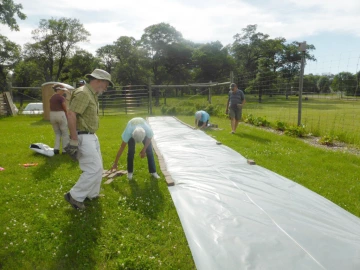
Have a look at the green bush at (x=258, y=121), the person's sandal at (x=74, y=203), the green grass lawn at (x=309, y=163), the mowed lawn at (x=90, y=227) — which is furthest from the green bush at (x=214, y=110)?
the person's sandal at (x=74, y=203)

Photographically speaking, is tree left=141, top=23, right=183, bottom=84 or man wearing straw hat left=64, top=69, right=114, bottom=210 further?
tree left=141, top=23, right=183, bottom=84

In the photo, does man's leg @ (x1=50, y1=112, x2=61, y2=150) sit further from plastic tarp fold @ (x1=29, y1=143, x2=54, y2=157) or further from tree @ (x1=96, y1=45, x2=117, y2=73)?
tree @ (x1=96, y1=45, x2=117, y2=73)

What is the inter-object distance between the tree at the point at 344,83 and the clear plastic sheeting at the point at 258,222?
5.60 m

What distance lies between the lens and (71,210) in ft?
12.0

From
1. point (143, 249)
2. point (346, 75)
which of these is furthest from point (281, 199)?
point (346, 75)

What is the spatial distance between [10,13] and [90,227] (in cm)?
2250

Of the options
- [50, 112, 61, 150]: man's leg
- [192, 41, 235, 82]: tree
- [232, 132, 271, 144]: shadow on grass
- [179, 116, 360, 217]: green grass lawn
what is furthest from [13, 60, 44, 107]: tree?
[179, 116, 360, 217]: green grass lawn

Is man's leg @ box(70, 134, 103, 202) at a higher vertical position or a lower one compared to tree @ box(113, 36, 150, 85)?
lower

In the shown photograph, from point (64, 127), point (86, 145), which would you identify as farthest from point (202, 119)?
point (86, 145)

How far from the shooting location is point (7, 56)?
149 ft

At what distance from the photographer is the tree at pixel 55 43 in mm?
46625

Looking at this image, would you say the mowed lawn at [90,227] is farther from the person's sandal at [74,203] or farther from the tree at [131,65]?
the tree at [131,65]

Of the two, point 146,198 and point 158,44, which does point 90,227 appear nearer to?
point 146,198

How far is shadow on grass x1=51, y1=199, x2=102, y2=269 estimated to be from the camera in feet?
8.54
